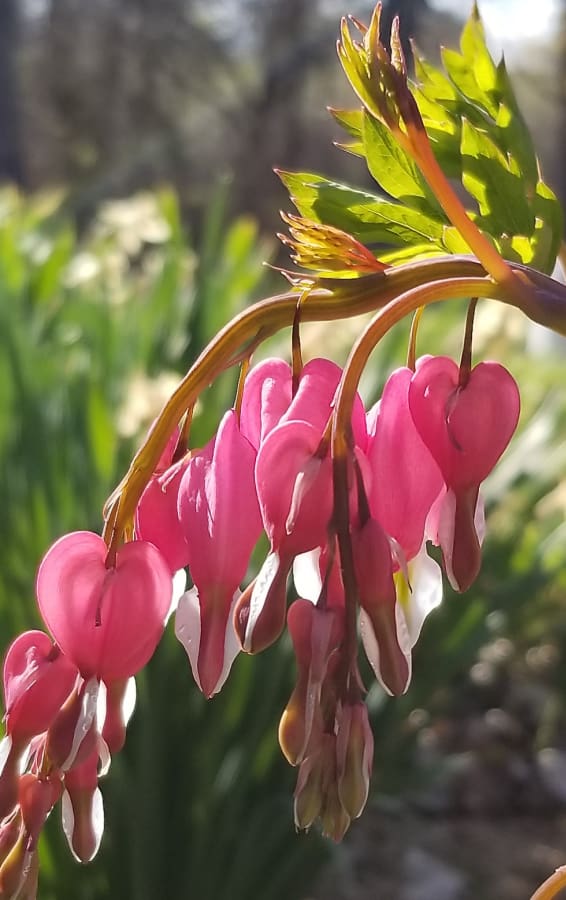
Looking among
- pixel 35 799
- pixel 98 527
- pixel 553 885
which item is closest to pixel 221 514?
pixel 35 799

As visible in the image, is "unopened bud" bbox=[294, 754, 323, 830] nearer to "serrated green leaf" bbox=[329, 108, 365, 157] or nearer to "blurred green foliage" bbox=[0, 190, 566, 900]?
"serrated green leaf" bbox=[329, 108, 365, 157]

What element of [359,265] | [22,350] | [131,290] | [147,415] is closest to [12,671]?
[359,265]

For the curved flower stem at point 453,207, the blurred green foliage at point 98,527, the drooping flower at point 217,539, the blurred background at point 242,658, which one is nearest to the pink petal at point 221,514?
the drooping flower at point 217,539

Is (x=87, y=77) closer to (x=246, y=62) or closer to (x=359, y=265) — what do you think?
(x=246, y=62)

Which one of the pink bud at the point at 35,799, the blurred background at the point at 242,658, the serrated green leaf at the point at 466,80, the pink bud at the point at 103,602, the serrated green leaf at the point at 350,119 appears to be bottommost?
the blurred background at the point at 242,658

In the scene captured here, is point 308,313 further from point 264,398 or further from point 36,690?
point 36,690

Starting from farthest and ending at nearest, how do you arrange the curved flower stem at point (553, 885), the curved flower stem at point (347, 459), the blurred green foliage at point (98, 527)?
the blurred green foliage at point (98, 527)
the curved flower stem at point (553, 885)
the curved flower stem at point (347, 459)

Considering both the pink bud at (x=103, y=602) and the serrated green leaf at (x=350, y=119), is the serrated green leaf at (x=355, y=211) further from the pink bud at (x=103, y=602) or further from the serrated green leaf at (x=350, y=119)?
the pink bud at (x=103, y=602)

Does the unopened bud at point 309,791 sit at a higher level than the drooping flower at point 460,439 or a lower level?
lower
